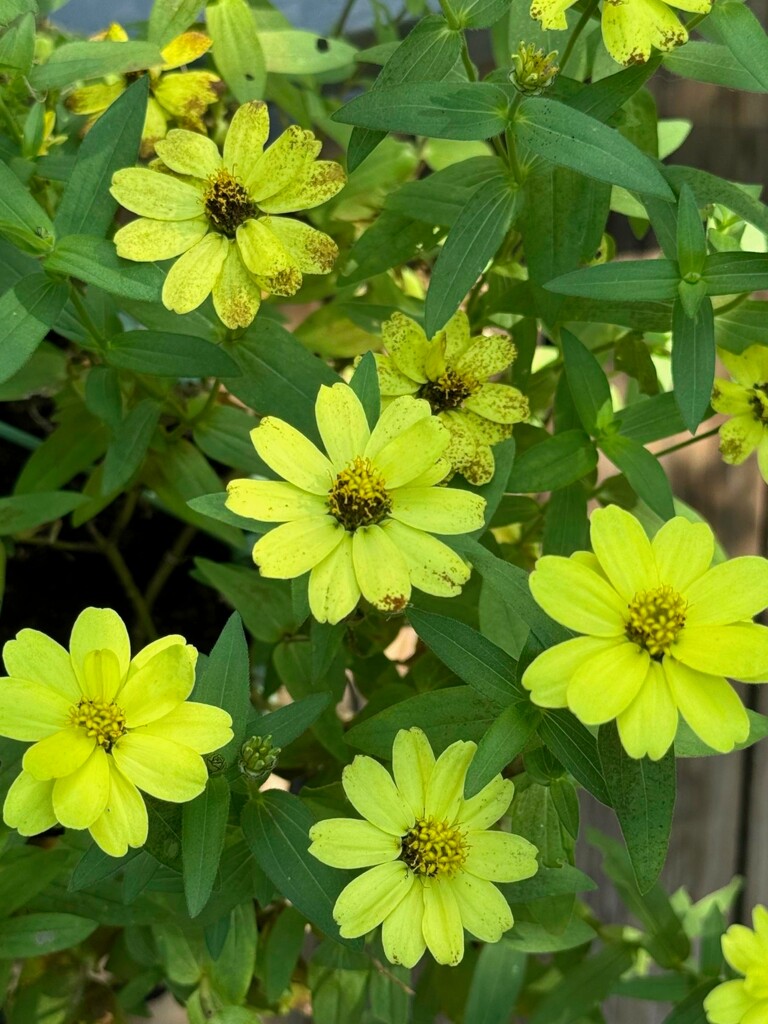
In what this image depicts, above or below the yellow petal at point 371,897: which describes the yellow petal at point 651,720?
above

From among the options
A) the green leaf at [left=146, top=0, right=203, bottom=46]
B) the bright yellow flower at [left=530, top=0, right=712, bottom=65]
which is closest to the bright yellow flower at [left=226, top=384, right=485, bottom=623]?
the bright yellow flower at [left=530, top=0, right=712, bottom=65]

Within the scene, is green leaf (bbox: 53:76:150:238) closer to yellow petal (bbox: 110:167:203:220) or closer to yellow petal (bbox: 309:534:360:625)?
yellow petal (bbox: 110:167:203:220)

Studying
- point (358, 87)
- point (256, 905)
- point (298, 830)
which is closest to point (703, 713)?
point (298, 830)

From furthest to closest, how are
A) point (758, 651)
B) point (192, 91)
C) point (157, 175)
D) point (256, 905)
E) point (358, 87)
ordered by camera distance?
point (358, 87) < point (256, 905) < point (192, 91) < point (157, 175) < point (758, 651)

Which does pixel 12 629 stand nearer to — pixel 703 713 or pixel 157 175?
pixel 157 175

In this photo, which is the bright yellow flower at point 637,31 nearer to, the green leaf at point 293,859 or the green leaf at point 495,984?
the green leaf at point 293,859

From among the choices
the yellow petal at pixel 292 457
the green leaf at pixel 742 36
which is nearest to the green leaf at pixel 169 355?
the yellow petal at pixel 292 457
